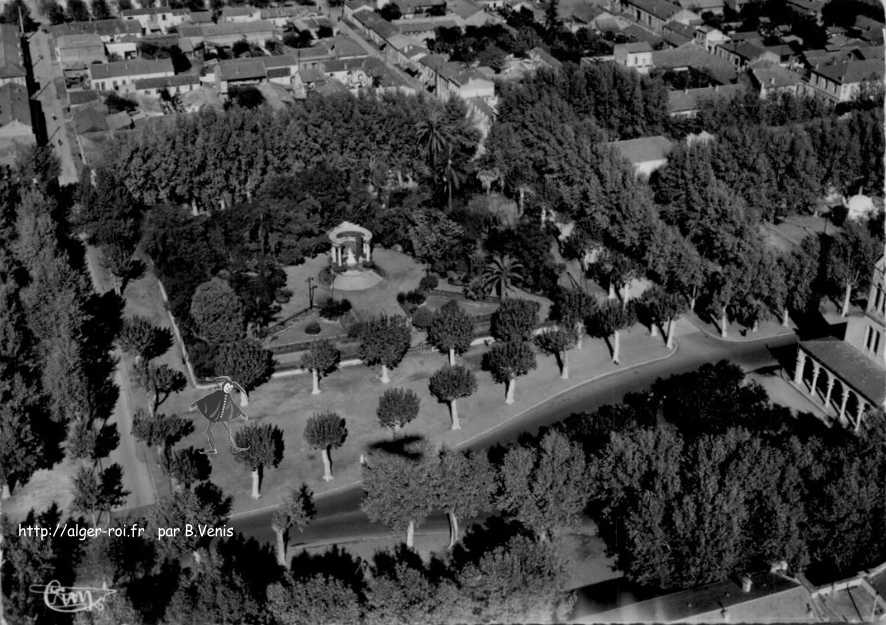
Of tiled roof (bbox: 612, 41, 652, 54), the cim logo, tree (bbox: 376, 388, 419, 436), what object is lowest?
tiled roof (bbox: 612, 41, 652, 54)

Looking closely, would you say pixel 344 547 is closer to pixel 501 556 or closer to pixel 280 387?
→ pixel 501 556

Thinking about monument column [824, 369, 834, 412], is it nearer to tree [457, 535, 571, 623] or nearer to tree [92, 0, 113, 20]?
tree [457, 535, 571, 623]

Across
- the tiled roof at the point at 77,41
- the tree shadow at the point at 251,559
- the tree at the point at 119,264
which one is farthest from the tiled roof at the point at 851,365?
the tiled roof at the point at 77,41

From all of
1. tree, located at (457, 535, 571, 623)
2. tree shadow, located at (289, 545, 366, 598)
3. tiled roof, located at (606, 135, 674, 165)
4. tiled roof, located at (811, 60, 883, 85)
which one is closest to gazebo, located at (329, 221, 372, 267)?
tiled roof, located at (606, 135, 674, 165)

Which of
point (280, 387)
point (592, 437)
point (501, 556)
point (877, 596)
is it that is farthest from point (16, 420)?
point (877, 596)

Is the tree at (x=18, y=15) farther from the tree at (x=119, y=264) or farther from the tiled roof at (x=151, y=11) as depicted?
the tree at (x=119, y=264)

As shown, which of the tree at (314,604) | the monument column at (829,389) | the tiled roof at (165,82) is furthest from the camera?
the tiled roof at (165,82)
